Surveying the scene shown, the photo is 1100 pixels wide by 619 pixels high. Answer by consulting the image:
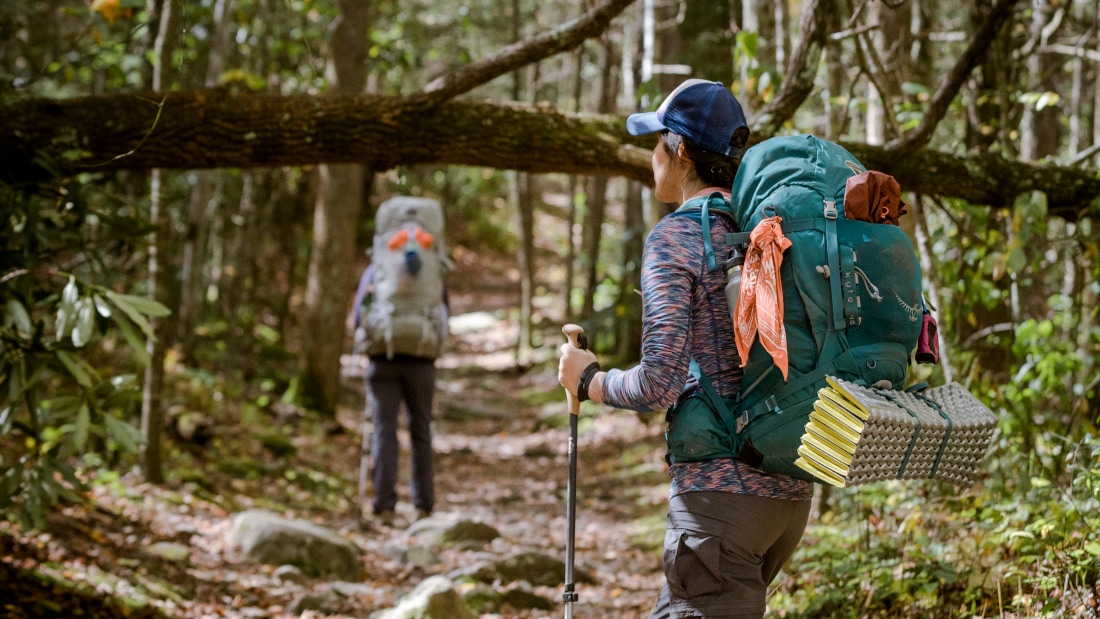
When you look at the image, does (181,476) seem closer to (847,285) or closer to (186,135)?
(186,135)

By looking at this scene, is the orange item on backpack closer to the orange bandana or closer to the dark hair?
the dark hair

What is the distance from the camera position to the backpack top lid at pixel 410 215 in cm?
720

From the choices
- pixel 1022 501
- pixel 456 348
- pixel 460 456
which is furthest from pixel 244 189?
pixel 1022 501

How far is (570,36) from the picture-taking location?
15.8ft

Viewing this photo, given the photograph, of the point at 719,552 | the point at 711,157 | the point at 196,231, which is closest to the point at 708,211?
the point at 711,157

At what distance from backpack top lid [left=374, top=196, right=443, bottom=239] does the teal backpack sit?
5056mm

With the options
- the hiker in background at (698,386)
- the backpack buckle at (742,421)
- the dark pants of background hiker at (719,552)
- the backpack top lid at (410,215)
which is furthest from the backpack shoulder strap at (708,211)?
the backpack top lid at (410,215)

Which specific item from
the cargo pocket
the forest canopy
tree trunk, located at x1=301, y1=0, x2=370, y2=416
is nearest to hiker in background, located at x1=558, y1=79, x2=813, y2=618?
the cargo pocket

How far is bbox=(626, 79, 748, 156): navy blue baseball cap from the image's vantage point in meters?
2.50

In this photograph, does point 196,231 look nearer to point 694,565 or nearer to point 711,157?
point 711,157

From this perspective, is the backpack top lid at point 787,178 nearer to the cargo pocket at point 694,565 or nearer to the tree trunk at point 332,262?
the cargo pocket at point 694,565

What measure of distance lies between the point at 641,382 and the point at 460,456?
8670 mm

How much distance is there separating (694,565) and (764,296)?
0.74m

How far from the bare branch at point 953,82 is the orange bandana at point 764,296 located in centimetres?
304
